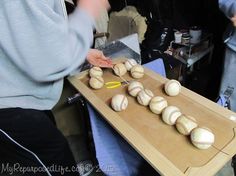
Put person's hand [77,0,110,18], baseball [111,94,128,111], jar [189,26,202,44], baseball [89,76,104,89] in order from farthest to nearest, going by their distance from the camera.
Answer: jar [189,26,202,44] < baseball [89,76,104,89] < baseball [111,94,128,111] < person's hand [77,0,110,18]

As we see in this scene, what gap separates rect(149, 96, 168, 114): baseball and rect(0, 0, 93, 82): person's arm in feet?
0.85

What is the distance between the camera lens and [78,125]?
59.8 inches

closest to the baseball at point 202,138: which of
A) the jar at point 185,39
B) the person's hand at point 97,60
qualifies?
the person's hand at point 97,60

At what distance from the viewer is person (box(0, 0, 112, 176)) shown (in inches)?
20.0

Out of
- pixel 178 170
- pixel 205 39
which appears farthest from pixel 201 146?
pixel 205 39

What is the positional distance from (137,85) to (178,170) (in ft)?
1.09

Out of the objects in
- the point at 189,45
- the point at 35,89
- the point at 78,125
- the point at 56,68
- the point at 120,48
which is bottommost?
the point at 78,125

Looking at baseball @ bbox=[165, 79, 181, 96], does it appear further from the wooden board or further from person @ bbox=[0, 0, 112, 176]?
person @ bbox=[0, 0, 112, 176]

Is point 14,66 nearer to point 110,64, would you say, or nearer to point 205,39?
point 110,64

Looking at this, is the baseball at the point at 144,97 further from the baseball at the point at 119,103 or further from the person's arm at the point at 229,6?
the person's arm at the point at 229,6

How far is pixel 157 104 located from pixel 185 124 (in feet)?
0.37

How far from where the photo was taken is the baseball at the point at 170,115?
2.22 ft

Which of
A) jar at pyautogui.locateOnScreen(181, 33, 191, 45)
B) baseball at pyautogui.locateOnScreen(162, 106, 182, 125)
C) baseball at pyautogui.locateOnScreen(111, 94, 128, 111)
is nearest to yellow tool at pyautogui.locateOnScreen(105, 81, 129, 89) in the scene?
baseball at pyautogui.locateOnScreen(111, 94, 128, 111)

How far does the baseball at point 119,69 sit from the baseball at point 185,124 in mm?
334
